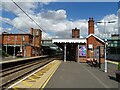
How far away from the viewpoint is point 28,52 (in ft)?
283

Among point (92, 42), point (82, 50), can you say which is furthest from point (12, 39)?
point (92, 42)

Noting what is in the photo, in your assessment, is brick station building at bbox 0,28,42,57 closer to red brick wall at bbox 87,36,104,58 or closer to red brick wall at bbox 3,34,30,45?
red brick wall at bbox 3,34,30,45

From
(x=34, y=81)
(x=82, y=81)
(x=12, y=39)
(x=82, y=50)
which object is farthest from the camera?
(x=12, y=39)

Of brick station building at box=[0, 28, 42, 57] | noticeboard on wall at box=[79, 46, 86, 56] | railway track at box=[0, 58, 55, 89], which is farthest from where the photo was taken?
brick station building at box=[0, 28, 42, 57]

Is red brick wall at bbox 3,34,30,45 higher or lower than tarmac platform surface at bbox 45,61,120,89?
higher

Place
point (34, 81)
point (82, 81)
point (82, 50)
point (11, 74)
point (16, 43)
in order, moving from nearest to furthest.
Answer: point (82, 81) < point (34, 81) < point (11, 74) < point (82, 50) < point (16, 43)

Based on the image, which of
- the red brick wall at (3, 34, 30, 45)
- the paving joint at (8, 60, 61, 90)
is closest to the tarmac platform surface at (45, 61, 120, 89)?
the paving joint at (8, 60, 61, 90)

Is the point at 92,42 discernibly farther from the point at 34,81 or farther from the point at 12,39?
the point at 12,39

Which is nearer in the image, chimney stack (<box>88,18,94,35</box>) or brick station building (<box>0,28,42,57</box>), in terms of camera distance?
chimney stack (<box>88,18,94,35</box>)

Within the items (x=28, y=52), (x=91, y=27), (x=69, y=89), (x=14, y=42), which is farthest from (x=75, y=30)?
(x=69, y=89)

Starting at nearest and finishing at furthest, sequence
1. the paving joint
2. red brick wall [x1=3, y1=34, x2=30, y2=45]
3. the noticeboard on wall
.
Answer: the paving joint
the noticeboard on wall
red brick wall [x1=3, y1=34, x2=30, y2=45]

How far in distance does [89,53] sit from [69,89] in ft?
121

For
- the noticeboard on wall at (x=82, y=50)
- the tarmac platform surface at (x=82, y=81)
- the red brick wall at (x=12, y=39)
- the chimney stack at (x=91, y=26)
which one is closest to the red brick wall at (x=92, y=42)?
the noticeboard on wall at (x=82, y=50)

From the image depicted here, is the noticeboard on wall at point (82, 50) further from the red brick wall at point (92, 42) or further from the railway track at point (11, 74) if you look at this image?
the railway track at point (11, 74)
